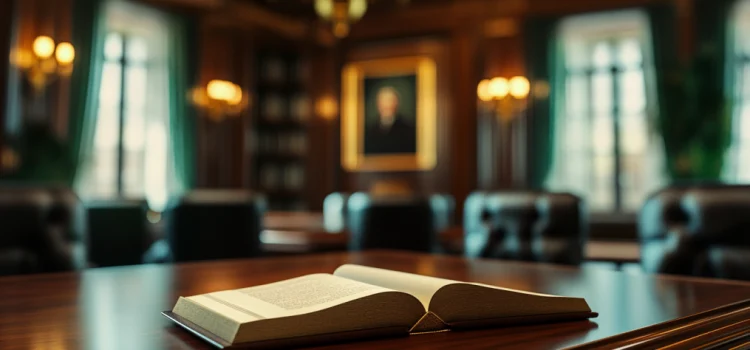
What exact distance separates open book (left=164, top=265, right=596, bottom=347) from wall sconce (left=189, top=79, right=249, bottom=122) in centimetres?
604

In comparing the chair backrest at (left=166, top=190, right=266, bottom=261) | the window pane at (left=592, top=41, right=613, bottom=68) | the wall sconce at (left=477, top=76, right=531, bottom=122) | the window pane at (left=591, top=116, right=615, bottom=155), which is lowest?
the chair backrest at (left=166, top=190, right=266, bottom=261)

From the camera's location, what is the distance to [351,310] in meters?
0.62

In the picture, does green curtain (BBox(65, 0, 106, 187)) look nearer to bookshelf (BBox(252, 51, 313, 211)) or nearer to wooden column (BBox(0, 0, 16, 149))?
wooden column (BBox(0, 0, 16, 149))

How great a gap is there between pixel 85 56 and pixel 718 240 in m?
5.30

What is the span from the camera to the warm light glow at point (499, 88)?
6.40 meters

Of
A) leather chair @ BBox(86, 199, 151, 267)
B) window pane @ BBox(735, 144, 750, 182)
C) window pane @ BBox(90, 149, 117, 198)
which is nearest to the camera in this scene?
leather chair @ BBox(86, 199, 151, 267)

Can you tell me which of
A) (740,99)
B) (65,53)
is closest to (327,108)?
(65,53)

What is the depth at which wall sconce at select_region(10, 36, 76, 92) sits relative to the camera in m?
5.15

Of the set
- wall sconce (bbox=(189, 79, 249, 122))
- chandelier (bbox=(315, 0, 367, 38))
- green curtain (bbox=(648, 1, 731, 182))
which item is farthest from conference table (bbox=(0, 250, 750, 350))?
wall sconce (bbox=(189, 79, 249, 122))

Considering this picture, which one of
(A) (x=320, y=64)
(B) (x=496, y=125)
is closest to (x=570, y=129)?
(B) (x=496, y=125)

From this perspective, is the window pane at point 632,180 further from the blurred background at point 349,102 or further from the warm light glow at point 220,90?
the warm light glow at point 220,90

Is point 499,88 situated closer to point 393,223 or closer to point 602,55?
point 602,55

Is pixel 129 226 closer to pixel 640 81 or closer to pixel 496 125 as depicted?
pixel 496 125

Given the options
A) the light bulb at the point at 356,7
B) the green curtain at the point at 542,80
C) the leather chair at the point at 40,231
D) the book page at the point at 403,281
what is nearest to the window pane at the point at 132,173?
the light bulb at the point at 356,7
